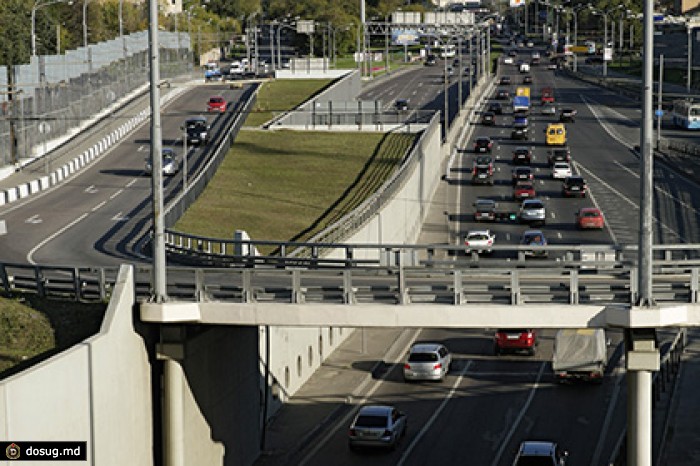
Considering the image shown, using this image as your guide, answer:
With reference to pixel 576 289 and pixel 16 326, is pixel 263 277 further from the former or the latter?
pixel 576 289

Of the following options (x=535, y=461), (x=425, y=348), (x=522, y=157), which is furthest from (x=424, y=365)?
(x=522, y=157)

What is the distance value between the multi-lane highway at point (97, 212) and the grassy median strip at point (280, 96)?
12114 mm

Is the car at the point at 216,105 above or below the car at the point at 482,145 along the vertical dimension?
above

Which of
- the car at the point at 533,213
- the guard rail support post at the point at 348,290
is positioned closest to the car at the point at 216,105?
the car at the point at 533,213

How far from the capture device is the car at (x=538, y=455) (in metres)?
38.8

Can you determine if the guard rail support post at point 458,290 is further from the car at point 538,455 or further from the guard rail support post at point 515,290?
the car at point 538,455

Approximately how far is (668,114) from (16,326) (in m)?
111

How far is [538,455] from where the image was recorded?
38.9 metres

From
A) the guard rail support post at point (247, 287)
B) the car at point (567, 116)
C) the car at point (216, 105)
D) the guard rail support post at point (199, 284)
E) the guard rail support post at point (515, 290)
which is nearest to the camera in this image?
the guard rail support post at point (515, 290)

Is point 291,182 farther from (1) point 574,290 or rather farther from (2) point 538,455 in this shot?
(1) point 574,290

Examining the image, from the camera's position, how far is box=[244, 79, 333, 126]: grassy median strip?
112 metres

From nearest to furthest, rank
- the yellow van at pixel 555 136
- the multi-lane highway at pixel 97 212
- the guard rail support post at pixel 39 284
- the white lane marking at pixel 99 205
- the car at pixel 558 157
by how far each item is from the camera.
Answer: the guard rail support post at pixel 39 284, the multi-lane highway at pixel 97 212, the white lane marking at pixel 99 205, the car at pixel 558 157, the yellow van at pixel 555 136

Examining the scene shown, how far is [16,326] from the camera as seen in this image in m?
31.7

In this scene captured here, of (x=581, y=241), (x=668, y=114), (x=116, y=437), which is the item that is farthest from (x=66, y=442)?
(x=668, y=114)
